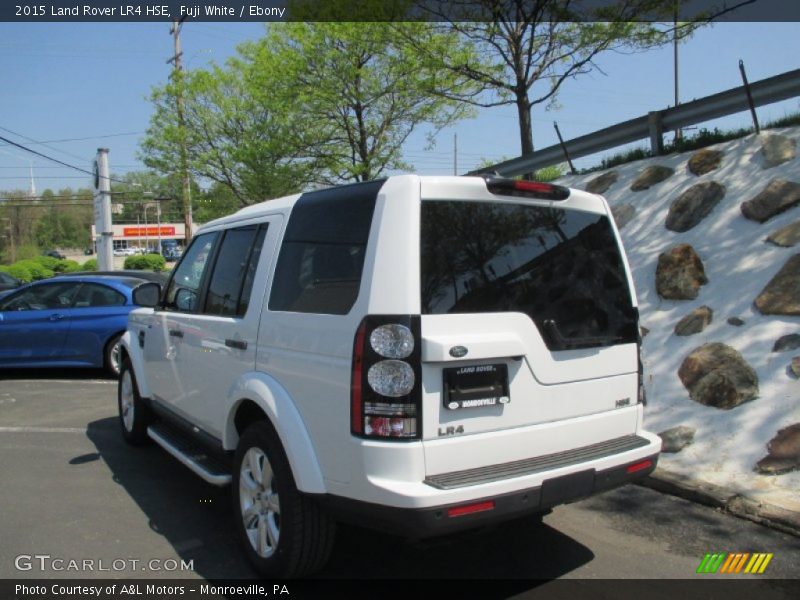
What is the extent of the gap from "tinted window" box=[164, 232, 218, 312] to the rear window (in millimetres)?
2160

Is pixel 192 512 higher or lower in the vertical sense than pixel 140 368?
lower

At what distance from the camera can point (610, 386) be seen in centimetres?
343

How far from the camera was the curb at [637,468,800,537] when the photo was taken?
12.9 ft

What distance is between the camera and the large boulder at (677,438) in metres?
4.96

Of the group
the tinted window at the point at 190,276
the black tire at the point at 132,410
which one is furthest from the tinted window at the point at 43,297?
the tinted window at the point at 190,276

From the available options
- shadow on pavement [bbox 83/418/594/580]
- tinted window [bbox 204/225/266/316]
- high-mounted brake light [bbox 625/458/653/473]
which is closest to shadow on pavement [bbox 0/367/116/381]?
shadow on pavement [bbox 83/418/594/580]

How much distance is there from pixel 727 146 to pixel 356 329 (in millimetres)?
6742

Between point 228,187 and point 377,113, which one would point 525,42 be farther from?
point 228,187

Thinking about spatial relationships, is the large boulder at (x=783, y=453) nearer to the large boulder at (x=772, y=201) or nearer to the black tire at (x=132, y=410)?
the large boulder at (x=772, y=201)

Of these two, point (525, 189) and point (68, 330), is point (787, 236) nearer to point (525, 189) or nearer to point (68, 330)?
point (525, 189)

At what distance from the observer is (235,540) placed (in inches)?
153

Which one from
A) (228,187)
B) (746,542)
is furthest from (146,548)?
(228,187)

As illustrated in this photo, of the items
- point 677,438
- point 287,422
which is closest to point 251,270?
point 287,422

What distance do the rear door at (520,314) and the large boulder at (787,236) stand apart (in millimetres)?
3194
